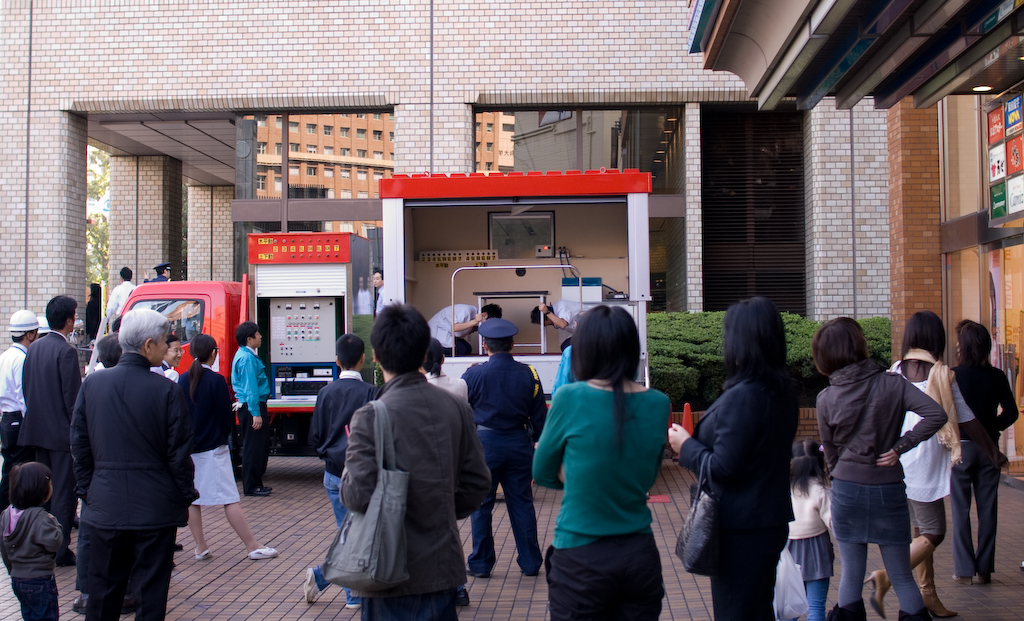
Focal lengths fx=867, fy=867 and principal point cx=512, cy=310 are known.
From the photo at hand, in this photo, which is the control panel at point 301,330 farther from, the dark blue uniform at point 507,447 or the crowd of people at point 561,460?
the dark blue uniform at point 507,447

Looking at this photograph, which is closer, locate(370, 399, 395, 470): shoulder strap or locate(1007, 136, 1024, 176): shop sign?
locate(370, 399, 395, 470): shoulder strap

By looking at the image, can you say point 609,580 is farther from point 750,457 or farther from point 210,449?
point 210,449

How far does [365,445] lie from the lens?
3139 mm

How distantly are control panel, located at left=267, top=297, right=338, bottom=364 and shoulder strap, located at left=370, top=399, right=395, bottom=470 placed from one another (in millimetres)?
6904

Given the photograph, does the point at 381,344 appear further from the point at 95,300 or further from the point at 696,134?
the point at 95,300

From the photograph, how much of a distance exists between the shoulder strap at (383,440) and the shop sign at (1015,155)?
20.5 ft

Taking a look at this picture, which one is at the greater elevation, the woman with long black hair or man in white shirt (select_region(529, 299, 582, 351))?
man in white shirt (select_region(529, 299, 582, 351))

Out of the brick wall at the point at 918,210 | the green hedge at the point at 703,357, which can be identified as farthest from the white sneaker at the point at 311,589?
the brick wall at the point at 918,210

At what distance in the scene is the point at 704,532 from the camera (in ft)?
10.6

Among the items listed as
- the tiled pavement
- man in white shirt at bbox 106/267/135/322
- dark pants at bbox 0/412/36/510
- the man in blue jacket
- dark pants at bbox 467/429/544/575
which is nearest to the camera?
the tiled pavement

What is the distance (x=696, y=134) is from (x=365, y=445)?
12.2m

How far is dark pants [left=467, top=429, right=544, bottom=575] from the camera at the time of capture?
594 cm

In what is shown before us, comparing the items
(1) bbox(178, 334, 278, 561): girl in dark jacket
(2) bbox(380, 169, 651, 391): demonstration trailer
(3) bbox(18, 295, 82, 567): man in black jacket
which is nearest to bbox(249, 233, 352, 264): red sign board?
(2) bbox(380, 169, 651, 391): demonstration trailer

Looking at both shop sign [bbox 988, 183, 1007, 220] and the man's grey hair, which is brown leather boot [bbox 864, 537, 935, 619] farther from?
the man's grey hair
